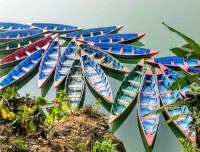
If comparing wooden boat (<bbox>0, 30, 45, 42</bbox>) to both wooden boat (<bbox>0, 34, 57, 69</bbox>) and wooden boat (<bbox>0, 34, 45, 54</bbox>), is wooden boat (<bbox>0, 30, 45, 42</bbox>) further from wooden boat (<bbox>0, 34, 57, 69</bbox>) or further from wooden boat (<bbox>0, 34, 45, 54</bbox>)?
wooden boat (<bbox>0, 34, 57, 69</bbox>)

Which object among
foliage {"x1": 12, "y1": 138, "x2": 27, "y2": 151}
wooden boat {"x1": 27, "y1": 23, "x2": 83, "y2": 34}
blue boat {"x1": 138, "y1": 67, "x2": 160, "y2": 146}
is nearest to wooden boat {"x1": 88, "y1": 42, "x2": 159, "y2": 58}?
blue boat {"x1": 138, "y1": 67, "x2": 160, "y2": 146}

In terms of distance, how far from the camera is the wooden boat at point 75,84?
225 inches

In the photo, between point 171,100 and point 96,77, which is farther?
point 96,77

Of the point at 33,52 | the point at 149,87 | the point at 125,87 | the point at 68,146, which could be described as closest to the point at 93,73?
the point at 125,87

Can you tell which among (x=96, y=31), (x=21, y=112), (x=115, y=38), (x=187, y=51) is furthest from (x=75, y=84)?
(x=187, y=51)

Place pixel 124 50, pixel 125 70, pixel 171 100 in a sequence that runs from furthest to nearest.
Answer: pixel 124 50
pixel 125 70
pixel 171 100

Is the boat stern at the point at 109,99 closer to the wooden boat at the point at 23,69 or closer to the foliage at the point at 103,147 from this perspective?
the wooden boat at the point at 23,69

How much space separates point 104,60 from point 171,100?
186cm

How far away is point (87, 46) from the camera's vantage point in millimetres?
7172

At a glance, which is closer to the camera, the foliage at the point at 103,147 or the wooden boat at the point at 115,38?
the foliage at the point at 103,147

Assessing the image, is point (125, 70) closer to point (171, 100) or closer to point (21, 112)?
point (171, 100)

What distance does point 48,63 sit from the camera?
271 inches

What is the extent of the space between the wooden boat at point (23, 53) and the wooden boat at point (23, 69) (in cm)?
21

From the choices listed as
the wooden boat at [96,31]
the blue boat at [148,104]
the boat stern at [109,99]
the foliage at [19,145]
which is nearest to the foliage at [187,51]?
the foliage at [19,145]
